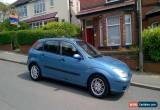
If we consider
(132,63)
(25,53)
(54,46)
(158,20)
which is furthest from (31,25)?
(54,46)

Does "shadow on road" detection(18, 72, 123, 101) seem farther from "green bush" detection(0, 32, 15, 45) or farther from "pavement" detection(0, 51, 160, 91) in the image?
"green bush" detection(0, 32, 15, 45)

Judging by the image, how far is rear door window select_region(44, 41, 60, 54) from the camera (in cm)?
1124

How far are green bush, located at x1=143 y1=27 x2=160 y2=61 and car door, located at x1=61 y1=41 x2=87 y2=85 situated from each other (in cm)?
536

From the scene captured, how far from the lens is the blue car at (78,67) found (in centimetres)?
963

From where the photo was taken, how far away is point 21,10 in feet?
145

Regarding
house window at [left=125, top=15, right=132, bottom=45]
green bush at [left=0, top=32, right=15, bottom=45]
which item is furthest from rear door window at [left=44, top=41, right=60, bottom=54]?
green bush at [left=0, top=32, right=15, bottom=45]

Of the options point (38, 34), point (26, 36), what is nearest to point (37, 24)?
point (26, 36)

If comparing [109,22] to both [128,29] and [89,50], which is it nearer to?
[128,29]

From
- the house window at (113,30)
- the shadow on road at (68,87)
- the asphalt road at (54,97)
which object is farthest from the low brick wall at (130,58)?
the house window at (113,30)

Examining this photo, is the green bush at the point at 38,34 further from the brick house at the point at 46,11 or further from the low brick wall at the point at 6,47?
the brick house at the point at 46,11

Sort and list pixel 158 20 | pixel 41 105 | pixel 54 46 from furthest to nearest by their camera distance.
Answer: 1. pixel 158 20
2. pixel 54 46
3. pixel 41 105

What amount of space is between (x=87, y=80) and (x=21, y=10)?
35.9m

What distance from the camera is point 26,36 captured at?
2433cm

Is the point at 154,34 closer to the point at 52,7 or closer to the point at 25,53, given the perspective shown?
the point at 25,53
